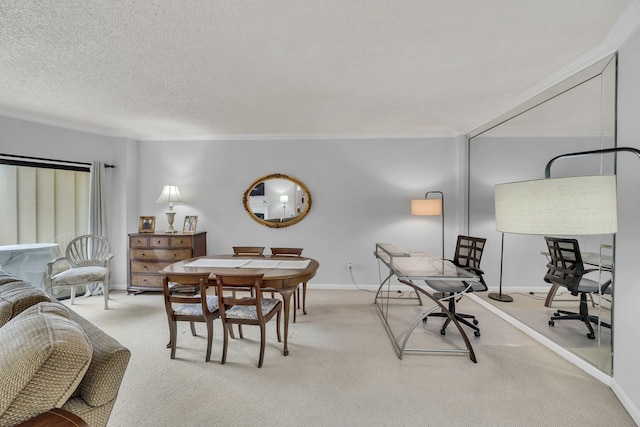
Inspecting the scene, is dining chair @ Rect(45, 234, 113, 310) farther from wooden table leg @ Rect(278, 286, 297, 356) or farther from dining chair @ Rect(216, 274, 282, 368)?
A: wooden table leg @ Rect(278, 286, 297, 356)

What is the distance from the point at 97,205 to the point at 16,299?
3430mm

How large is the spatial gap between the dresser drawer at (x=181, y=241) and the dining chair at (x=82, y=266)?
765 mm

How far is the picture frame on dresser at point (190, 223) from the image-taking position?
4307 mm

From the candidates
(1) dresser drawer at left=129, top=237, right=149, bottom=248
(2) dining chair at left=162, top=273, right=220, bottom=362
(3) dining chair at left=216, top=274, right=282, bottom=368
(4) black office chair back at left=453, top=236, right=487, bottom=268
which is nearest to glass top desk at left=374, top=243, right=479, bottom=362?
(4) black office chair back at left=453, top=236, right=487, bottom=268

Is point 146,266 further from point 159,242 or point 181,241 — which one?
point 181,241

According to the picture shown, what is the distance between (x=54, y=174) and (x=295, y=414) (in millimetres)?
4502

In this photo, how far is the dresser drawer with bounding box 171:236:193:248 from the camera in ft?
13.1

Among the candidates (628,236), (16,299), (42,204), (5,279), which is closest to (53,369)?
(16,299)

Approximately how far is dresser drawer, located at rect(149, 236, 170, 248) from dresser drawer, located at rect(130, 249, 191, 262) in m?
0.06

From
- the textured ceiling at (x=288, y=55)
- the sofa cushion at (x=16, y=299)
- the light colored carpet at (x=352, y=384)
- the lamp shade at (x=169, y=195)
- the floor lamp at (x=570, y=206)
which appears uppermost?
the textured ceiling at (x=288, y=55)

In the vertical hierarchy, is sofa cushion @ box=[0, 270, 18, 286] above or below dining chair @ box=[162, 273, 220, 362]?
above

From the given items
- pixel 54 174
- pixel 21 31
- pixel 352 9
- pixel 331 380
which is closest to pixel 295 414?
pixel 331 380

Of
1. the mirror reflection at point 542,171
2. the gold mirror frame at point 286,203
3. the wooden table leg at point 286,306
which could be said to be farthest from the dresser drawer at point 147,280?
the mirror reflection at point 542,171

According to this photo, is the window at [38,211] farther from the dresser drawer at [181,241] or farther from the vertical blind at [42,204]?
the dresser drawer at [181,241]
